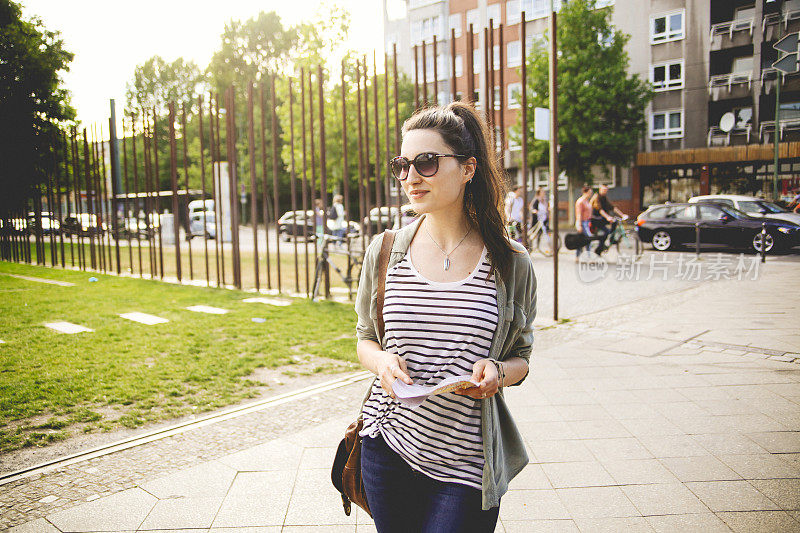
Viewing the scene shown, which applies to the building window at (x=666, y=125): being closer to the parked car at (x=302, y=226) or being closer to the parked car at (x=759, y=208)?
the parked car at (x=759, y=208)

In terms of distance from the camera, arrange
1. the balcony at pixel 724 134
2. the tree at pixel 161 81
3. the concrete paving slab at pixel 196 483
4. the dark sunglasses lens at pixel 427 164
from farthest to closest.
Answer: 1. the tree at pixel 161 81
2. the balcony at pixel 724 134
3. the concrete paving slab at pixel 196 483
4. the dark sunglasses lens at pixel 427 164

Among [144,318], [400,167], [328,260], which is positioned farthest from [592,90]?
[400,167]

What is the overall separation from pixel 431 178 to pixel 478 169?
9.0 inches

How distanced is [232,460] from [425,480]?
7.24 ft

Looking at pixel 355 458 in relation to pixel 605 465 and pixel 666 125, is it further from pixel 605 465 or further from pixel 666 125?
pixel 666 125

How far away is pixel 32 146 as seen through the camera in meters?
7.78

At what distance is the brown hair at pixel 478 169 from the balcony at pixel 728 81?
33980 mm

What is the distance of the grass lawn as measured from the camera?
445cm

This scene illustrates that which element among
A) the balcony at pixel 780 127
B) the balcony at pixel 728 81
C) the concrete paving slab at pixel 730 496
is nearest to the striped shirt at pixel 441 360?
the concrete paving slab at pixel 730 496

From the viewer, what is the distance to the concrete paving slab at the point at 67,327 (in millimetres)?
7027

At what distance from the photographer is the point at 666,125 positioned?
33156mm

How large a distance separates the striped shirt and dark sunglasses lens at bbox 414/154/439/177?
0.33 meters

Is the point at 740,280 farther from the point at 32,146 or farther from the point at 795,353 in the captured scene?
the point at 32,146

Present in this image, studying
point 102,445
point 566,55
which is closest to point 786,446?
point 102,445
